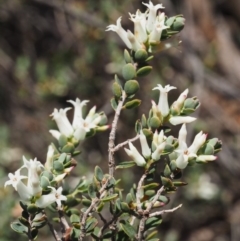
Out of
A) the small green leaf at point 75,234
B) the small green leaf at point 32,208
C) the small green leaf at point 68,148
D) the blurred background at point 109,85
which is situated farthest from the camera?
the blurred background at point 109,85

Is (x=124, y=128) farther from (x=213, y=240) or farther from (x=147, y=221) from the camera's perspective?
(x=147, y=221)

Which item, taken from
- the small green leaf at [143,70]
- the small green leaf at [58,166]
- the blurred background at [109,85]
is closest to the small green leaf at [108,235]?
the small green leaf at [58,166]

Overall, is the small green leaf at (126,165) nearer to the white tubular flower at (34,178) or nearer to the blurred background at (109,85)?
the white tubular flower at (34,178)

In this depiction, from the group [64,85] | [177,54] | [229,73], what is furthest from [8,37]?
[229,73]

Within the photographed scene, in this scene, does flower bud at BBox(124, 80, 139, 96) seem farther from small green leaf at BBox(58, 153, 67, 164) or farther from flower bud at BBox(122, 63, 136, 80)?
A: small green leaf at BBox(58, 153, 67, 164)

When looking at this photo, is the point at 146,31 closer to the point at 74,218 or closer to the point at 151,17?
the point at 151,17

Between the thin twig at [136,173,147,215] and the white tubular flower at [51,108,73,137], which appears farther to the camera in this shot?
the white tubular flower at [51,108,73,137]

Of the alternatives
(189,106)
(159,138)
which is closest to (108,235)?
(159,138)

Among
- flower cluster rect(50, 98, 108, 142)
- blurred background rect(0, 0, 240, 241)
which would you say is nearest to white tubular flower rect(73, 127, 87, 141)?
flower cluster rect(50, 98, 108, 142)
